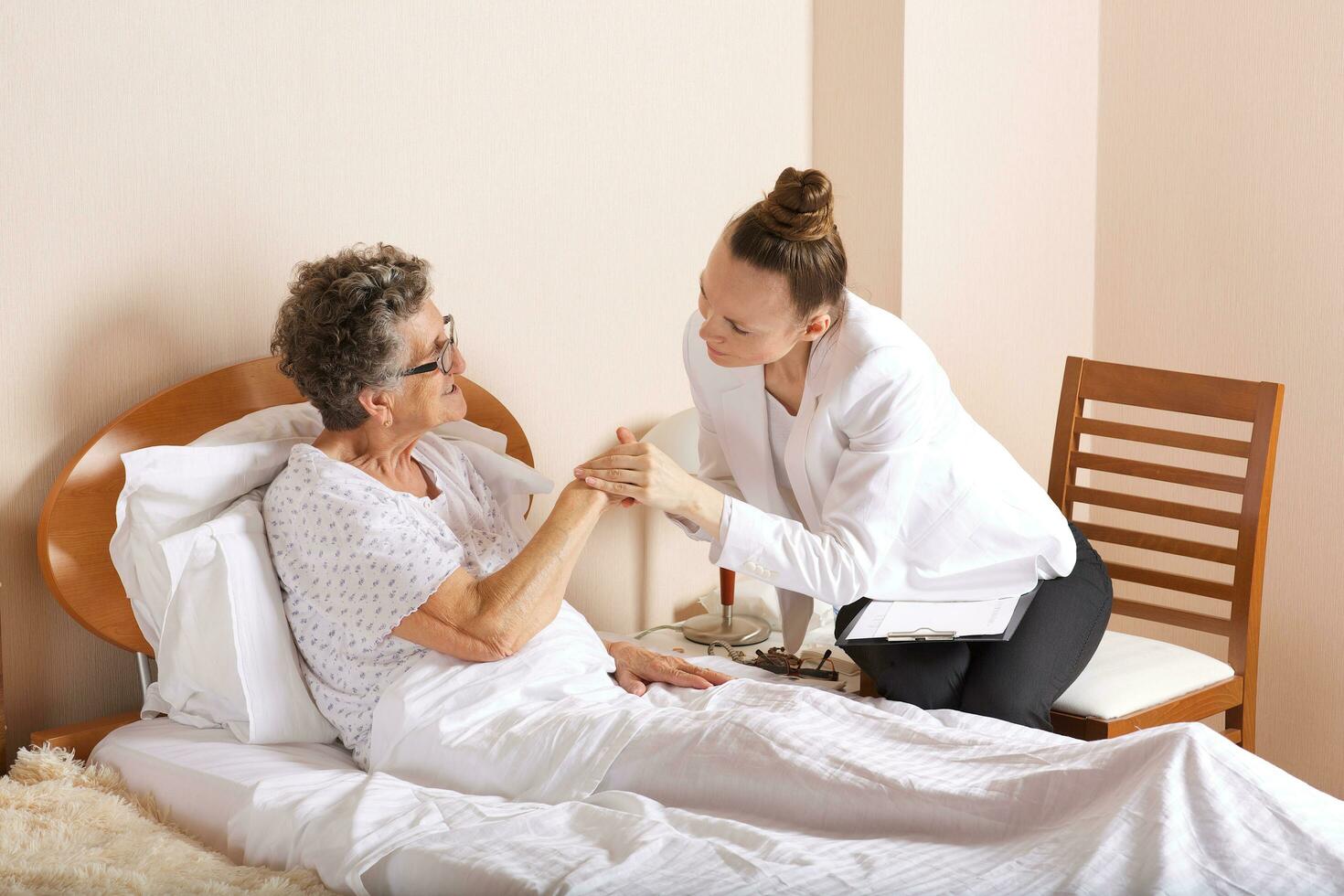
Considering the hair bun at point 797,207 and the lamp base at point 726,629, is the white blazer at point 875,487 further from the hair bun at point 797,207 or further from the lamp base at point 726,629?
the lamp base at point 726,629

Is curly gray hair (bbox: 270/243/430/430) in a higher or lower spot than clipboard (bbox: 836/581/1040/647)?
higher

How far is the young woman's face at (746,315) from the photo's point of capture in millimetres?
1919

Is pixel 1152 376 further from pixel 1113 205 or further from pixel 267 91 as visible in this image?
pixel 267 91

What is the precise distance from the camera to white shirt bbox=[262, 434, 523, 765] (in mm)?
1765

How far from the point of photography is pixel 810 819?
152cm

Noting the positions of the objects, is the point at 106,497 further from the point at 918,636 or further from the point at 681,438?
the point at 918,636

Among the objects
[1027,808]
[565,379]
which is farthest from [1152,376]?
[1027,808]

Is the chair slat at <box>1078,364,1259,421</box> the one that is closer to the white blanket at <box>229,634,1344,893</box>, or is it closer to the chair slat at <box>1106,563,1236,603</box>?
the chair slat at <box>1106,563,1236,603</box>

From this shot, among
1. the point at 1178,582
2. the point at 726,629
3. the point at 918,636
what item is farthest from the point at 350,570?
the point at 1178,582

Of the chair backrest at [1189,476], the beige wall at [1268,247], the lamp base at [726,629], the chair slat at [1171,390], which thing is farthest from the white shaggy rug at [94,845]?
the beige wall at [1268,247]

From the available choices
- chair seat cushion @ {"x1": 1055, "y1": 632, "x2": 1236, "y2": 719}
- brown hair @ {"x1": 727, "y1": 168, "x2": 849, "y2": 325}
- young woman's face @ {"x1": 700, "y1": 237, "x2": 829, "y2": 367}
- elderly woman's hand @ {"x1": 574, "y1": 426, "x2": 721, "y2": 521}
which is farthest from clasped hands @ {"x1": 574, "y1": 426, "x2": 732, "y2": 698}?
chair seat cushion @ {"x1": 1055, "y1": 632, "x2": 1236, "y2": 719}

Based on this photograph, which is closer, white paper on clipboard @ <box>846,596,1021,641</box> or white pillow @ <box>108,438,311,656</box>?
white pillow @ <box>108,438,311,656</box>

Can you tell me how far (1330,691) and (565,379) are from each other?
212 centimetres

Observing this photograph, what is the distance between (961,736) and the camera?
1662mm
